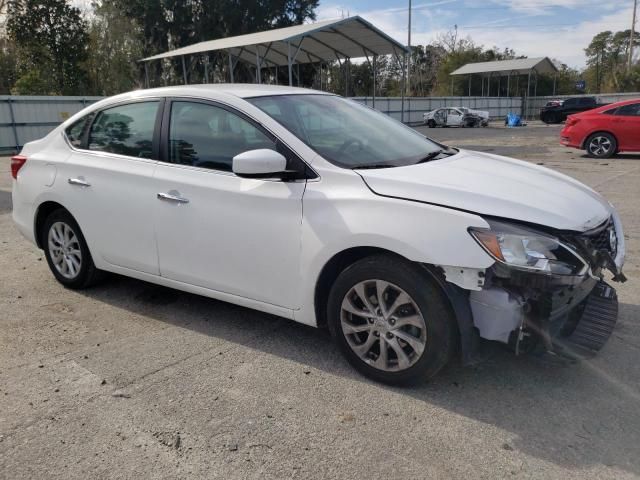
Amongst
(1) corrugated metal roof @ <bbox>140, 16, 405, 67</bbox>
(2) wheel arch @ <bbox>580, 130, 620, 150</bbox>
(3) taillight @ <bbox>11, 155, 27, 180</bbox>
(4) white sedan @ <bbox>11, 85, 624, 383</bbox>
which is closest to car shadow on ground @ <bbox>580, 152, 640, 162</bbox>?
(2) wheel arch @ <bbox>580, 130, 620, 150</bbox>

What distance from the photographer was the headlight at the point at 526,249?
2736 millimetres

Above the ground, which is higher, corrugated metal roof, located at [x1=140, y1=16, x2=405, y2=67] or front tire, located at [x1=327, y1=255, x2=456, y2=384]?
corrugated metal roof, located at [x1=140, y1=16, x2=405, y2=67]

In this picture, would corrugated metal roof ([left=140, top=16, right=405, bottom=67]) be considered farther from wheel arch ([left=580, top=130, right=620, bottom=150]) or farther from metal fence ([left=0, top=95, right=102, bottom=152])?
wheel arch ([left=580, top=130, right=620, bottom=150])

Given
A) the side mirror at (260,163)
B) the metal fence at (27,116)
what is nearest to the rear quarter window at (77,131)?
the side mirror at (260,163)

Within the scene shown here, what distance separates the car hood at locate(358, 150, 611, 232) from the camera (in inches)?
113

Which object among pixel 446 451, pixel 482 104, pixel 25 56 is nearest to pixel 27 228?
pixel 446 451

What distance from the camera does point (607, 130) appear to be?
46.1 ft

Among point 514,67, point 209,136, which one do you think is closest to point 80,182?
point 209,136

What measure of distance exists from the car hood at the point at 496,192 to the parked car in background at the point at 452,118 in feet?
103

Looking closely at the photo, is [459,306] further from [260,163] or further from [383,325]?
[260,163]

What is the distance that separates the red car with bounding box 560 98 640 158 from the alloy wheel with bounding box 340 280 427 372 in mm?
13234

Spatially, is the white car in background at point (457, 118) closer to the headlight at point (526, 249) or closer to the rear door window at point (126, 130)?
the rear door window at point (126, 130)

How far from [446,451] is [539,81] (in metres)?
55.2

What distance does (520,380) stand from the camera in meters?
3.22
